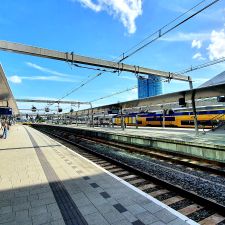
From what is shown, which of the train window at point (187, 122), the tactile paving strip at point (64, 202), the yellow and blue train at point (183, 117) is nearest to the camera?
the tactile paving strip at point (64, 202)

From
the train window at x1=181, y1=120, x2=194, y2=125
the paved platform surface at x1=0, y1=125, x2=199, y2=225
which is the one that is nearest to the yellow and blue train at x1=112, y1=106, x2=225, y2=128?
the train window at x1=181, y1=120, x2=194, y2=125

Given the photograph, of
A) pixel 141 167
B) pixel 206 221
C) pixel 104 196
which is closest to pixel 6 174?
pixel 104 196

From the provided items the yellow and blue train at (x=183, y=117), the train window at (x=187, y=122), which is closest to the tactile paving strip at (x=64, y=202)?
the yellow and blue train at (x=183, y=117)

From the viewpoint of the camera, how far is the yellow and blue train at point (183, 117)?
23.7 metres

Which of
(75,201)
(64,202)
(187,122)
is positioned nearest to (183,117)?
(187,122)

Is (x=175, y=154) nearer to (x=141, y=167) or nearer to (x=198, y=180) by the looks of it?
(x=141, y=167)

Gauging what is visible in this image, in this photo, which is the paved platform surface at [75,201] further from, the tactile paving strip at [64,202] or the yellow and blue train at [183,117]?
the yellow and blue train at [183,117]

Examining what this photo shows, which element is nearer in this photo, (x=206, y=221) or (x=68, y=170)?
(x=206, y=221)

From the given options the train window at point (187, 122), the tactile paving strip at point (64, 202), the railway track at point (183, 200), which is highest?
the train window at point (187, 122)

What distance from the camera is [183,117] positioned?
29.3m

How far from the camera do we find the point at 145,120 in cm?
3766

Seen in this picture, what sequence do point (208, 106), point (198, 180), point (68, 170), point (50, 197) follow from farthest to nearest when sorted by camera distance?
point (208, 106)
point (68, 170)
point (198, 180)
point (50, 197)

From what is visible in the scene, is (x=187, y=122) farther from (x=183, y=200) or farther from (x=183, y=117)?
(x=183, y=200)

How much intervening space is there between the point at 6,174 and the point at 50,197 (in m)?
3.11
